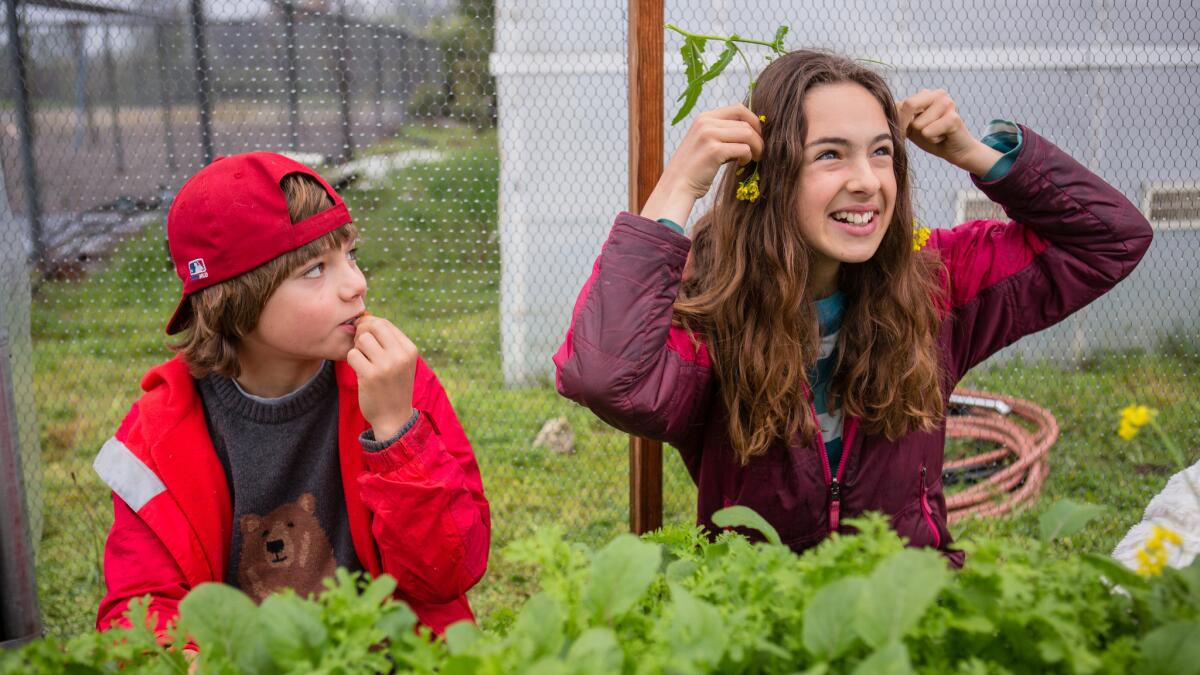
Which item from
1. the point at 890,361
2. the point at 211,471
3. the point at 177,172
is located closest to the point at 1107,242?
the point at 890,361

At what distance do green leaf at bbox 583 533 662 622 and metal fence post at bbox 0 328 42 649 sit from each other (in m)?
2.27

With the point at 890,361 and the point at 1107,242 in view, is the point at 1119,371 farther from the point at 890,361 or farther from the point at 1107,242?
the point at 890,361

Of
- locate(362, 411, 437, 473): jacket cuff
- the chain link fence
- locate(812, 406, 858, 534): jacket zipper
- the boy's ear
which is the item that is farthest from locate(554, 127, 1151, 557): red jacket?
the chain link fence

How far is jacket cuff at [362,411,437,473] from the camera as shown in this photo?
1754 mm

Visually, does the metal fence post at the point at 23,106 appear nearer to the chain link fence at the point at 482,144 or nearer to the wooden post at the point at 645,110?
the chain link fence at the point at 482,144

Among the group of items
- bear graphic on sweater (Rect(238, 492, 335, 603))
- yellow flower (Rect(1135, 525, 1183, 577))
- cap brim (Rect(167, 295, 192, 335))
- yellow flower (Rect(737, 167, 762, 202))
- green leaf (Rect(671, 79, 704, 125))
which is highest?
green leaf (Rect(671, 79, 704, 125))

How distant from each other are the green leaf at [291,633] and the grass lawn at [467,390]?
242 centimetres

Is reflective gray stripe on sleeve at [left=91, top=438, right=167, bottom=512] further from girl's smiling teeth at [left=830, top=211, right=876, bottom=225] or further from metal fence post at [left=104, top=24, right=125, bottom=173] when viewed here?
metal fence post at [left=104, top=24, right=125, bottom=173]

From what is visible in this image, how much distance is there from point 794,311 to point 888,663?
3.98ft

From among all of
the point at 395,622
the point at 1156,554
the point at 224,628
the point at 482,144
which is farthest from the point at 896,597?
the point at 482,144

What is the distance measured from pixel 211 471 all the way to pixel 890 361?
1.34 metres

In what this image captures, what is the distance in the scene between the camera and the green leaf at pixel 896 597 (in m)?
0.84

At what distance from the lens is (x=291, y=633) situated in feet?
3.11

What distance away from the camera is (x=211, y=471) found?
1912 millimetres
